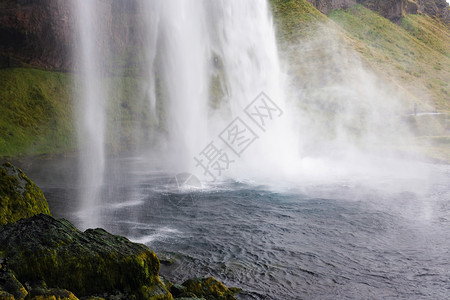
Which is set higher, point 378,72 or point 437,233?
point 378,72

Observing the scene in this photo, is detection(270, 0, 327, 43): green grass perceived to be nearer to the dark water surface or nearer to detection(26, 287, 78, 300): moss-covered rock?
the dark water surface

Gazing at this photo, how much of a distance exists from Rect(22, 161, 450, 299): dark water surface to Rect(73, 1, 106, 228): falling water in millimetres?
5147

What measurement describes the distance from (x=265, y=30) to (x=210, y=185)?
15.9 metres

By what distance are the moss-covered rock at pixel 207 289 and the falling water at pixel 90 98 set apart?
13176 mm

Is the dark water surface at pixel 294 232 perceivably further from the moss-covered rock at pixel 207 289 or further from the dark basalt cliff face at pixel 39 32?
the dark basalt cliff face at pixel 39 32

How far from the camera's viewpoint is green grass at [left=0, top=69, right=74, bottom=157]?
31.7 metres

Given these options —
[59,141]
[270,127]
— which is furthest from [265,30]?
[59,141]

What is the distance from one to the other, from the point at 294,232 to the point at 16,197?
28.9 feet

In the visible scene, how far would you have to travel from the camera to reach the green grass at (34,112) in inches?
1248

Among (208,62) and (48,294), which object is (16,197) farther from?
(208,62)

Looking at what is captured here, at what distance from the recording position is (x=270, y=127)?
29672 mm

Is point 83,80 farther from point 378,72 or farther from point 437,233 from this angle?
point 378,72

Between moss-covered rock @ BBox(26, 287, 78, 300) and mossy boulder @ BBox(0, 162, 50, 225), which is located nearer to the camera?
moss-covered rock @ BBox(26, 287, 78, 300)

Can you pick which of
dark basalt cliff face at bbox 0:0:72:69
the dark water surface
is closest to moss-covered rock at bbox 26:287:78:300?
the dark water surface
